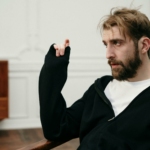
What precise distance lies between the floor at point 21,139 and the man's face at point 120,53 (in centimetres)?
241

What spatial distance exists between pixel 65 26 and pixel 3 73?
3.56ft

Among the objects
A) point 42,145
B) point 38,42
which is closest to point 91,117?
point 42,145

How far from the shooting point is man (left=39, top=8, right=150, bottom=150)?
166 centimetres

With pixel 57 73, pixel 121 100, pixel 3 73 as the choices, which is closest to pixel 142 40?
pixel 121 100

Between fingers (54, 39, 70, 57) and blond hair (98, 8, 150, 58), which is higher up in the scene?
blond hair (98, 8, 150, 58)

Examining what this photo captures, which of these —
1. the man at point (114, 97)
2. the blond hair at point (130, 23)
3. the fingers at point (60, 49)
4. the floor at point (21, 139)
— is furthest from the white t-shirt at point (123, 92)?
the floor at point (21, 139)

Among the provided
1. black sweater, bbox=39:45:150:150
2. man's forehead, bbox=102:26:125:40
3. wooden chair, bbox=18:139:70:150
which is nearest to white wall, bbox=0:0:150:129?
black sweater, bbox=39:45:150:150

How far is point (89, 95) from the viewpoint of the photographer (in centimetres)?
195

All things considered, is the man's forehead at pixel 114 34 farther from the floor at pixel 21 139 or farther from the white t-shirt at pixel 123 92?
the floor at pixel 21 139

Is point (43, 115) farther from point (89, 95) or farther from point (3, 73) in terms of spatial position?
point (3, 73)

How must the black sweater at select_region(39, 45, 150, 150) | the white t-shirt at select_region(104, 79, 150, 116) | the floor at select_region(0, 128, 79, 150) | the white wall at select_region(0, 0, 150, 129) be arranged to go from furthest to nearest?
the white wall at select_region(0, 0, 150, 129)
the floor at select_region(0, 128, 79, 150)
the white t-shirt at select_region(104, 79, 150, 116)
the black sweater at select_region(39, 45, 150, 150)

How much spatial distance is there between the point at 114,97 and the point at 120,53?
→ 0.27m

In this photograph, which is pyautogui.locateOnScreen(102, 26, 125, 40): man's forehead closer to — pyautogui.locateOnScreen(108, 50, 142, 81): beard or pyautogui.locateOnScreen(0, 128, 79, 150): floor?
pyautogui.locateOnScreen(108, 50, 142, 81): beard

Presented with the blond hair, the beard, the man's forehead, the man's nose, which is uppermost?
the blond hair
